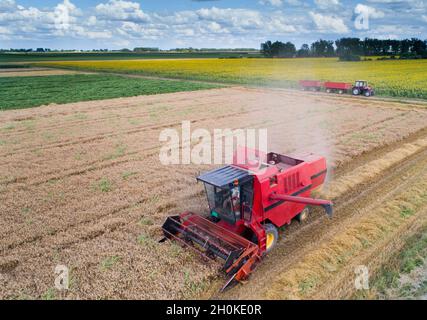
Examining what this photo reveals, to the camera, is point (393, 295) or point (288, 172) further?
point (288, 172)

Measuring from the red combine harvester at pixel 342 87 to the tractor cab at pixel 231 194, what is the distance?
31188mm

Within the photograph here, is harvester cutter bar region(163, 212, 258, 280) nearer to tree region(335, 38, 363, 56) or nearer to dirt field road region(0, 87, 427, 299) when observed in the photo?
dirt field road region(0, 87, 427, 299)

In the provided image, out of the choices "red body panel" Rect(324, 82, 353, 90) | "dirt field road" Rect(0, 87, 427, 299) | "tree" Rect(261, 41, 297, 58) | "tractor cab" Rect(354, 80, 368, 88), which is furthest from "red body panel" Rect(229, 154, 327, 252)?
"tree" Rect(261, 41, 297, 58)

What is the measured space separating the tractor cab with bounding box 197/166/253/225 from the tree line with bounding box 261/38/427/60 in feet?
171

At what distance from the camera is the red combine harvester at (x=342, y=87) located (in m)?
35.8

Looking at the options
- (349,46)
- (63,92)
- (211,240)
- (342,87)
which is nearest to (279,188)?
(211,240)

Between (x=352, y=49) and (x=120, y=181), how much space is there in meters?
71.0

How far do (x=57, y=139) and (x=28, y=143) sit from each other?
136cm

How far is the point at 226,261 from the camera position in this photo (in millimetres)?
7484

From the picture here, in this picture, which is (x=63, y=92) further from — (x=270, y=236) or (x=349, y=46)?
(x=349, y=46)

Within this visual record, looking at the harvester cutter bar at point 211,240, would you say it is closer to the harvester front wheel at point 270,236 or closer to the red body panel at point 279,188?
the red body panel at point 279,188

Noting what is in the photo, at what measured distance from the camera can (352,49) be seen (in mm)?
73000
